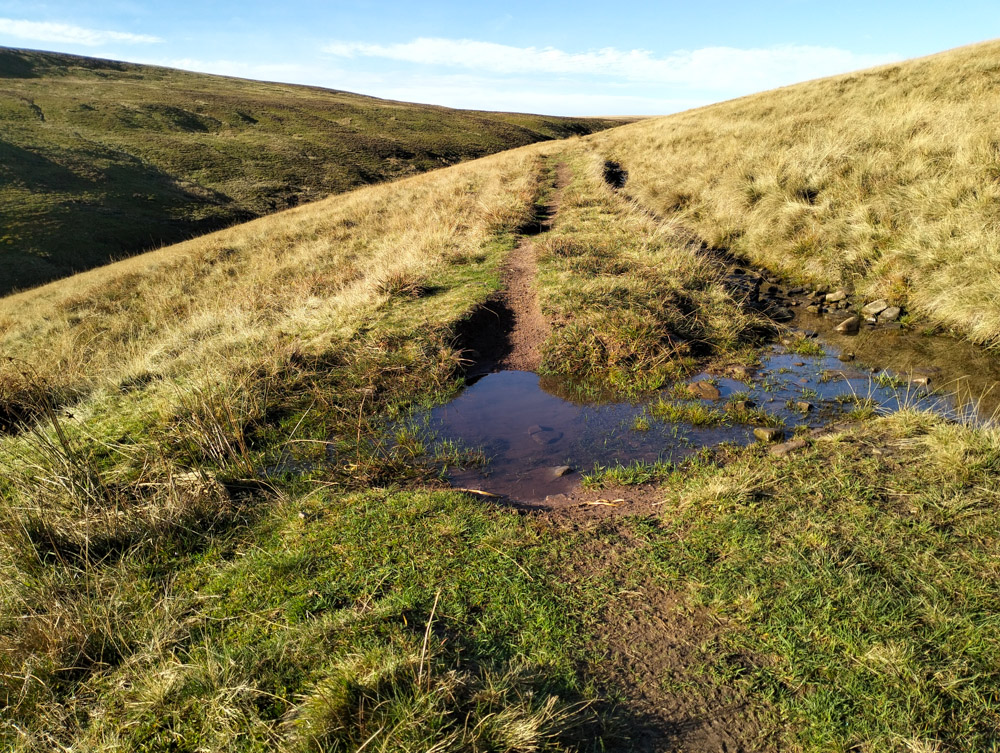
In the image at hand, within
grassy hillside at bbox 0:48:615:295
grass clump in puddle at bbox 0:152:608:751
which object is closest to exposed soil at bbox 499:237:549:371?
grass clump in puddle at bbox 0:152:608:751

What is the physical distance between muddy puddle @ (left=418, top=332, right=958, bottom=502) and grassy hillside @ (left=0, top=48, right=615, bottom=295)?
86.3 feet

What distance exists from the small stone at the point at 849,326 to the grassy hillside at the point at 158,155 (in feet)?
97.1

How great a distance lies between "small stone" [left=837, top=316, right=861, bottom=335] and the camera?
8.08 metres

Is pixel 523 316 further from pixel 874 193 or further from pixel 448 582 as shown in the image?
pixel 874 193

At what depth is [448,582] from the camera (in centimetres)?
351

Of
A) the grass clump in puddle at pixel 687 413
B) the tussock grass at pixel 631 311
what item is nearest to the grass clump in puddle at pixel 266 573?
the tussock grass at pixel 631 311

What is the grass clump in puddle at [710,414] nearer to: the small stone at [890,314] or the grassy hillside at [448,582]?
the grassy hillside at [448,582]

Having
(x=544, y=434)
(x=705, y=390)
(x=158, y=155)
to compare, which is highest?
(x=158, y=155)

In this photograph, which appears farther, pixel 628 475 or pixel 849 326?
pixel 849 326

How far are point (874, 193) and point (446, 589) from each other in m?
11.5

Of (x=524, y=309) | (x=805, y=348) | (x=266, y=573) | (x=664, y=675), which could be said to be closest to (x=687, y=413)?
(x=805, y=348)

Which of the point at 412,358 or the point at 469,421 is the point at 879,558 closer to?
the point at 469,421

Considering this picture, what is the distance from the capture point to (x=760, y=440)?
5285mm

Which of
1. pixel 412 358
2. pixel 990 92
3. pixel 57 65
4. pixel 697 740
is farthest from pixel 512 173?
pixel 57 65
